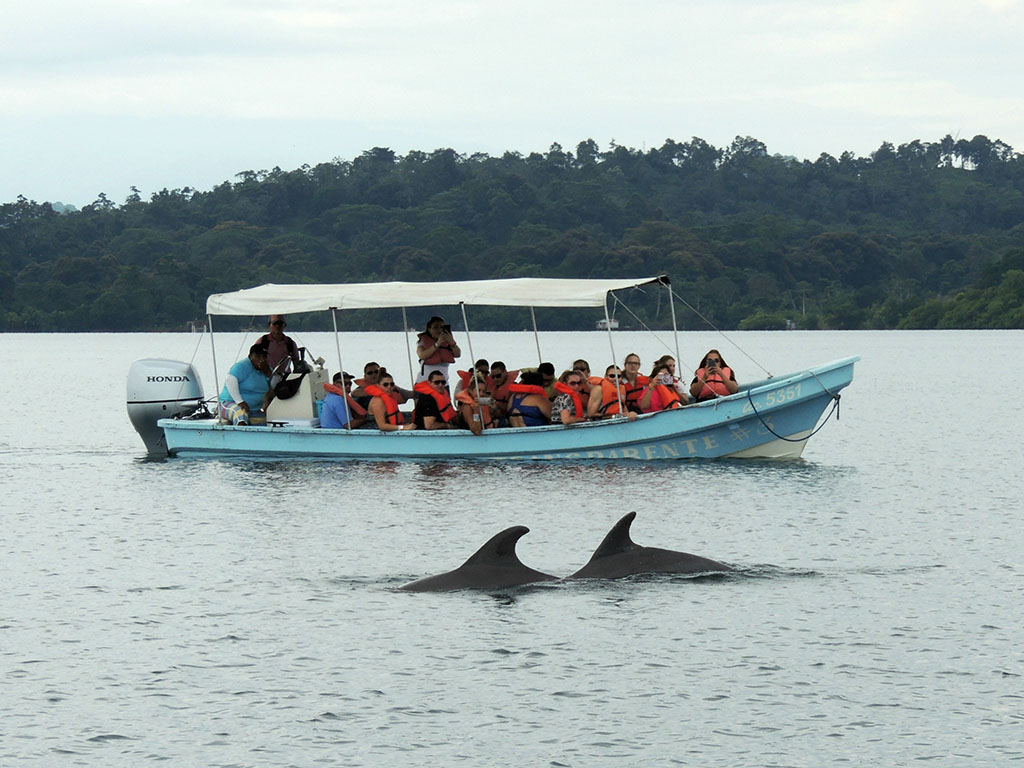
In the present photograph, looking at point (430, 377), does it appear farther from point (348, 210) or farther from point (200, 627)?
point (348, 210)

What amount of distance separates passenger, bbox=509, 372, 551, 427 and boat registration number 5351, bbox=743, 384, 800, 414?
3.21 metres

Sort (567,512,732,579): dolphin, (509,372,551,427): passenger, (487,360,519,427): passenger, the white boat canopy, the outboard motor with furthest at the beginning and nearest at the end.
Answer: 1. the outboard motor
2. (487,360,519,427): passenger
3. (509,372,551,427): passenger
4. the white boat canopy
5. (567,512,732,579): dolphin

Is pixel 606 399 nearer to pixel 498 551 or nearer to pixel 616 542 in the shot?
pixel 616 542

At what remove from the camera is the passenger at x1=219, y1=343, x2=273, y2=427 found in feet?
87.6

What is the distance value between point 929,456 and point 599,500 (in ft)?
43.0

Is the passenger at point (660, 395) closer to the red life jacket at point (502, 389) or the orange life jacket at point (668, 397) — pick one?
the orange life jacket at point (668, 397)

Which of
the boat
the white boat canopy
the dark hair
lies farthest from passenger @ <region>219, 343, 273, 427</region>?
the dark hair

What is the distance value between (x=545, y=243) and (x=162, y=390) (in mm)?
122521

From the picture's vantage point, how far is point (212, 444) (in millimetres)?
27188

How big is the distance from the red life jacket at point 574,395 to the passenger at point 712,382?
69.9 inches

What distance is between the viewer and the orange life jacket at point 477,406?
25550 mm

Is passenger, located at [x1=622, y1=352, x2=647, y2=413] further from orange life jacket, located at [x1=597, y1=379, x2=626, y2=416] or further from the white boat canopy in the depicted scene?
the white boat canopy

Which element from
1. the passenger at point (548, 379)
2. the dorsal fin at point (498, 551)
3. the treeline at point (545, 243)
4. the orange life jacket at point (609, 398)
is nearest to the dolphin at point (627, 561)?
the dorsal fin at point (498, 551)

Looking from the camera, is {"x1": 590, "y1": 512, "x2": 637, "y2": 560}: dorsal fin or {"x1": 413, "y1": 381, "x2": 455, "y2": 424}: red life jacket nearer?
{"x1": 590, "y1": 512, "x2": 637, "y2": 560}: dorsal fin
